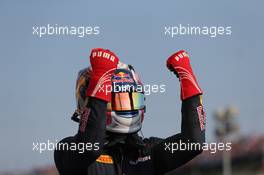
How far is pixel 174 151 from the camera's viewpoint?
643 centimetres

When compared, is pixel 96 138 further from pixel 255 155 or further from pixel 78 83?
pixel 255 155

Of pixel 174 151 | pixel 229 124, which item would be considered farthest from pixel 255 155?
pixel 174 151

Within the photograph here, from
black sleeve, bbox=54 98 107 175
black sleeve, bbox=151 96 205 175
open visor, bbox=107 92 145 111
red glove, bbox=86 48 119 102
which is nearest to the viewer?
black sleeve, bbox=54 98 107 175

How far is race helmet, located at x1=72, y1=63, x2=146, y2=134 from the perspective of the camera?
6.31m

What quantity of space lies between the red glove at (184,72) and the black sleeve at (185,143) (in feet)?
0.19

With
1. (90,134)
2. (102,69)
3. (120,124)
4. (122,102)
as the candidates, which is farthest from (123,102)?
(90,134)

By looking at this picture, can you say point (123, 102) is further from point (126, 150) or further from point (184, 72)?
point (184, 72)

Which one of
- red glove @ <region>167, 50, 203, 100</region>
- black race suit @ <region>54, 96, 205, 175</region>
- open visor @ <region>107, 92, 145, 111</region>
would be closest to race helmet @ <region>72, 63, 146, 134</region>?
open visor @ <region>107, 92, 145, 111</region>

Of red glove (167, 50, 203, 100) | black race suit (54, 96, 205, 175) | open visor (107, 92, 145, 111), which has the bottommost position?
black race suit (54, 96, 205, 175)

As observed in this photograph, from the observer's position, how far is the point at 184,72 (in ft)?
20.7

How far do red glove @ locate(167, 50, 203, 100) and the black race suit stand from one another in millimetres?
60

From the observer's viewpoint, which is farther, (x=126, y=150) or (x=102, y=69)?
(x=126, y=150)

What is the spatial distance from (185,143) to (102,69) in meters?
0.95

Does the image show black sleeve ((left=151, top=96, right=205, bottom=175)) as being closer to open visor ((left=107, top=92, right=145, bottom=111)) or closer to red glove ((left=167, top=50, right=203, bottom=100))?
red glove ((left=167, top=50, right=203, bottom=100))
